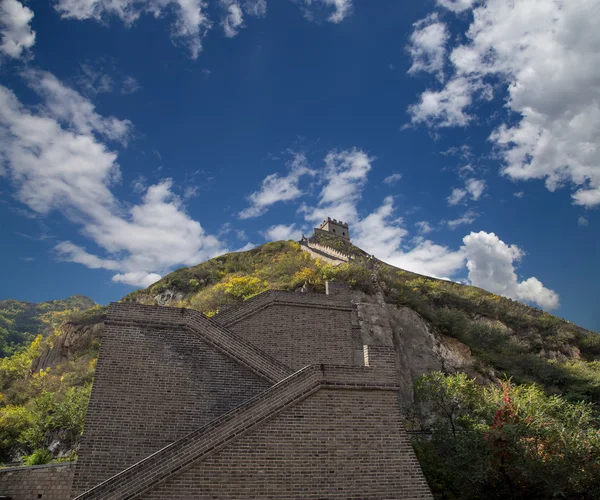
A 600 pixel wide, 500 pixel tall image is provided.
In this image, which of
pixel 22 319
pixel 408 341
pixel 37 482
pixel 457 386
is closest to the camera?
pixel 37 482

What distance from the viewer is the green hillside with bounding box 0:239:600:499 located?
41.2 ft

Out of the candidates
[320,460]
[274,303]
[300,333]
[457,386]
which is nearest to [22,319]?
[274,303]

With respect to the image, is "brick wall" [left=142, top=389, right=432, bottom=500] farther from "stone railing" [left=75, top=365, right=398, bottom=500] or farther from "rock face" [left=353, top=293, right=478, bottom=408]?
"rock face" [left=353, top=293, right=478, bottom=408]

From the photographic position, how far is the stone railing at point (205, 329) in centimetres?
1297

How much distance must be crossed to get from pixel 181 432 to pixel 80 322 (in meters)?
29.5

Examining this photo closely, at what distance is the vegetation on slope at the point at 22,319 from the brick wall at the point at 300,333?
169ft

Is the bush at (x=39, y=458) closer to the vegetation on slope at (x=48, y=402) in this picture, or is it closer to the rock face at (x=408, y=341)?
the vegetation on slope at (x=48, y=402)

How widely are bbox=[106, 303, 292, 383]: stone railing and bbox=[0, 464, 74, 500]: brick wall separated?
4.75 meters

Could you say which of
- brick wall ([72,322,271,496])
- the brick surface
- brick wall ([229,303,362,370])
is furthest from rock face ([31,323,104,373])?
brick wall ([72,322,271,496])

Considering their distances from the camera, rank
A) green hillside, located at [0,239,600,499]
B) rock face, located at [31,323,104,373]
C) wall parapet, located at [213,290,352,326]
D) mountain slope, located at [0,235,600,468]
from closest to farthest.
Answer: green hillside, located at [0,239,600,499] < wall parapet, located at [213,290,352,326] < mountain slope, located at [0,235,600,468] < rock face, located at [31,323,104,373]

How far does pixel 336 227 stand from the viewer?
301ft

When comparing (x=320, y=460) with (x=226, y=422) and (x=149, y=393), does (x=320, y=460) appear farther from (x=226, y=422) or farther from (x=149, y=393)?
(x=149, y=393)

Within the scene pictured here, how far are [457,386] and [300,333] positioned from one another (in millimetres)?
6178

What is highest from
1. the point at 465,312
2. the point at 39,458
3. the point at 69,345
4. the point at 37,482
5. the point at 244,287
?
the point at 465,312
